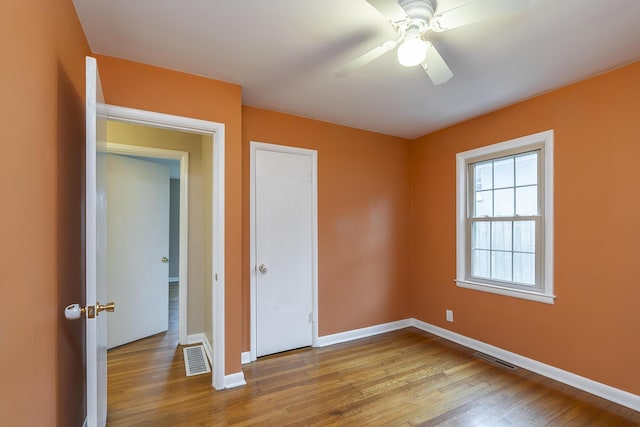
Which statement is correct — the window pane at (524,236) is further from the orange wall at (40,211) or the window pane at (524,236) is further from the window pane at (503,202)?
the orange wall at (40,211)

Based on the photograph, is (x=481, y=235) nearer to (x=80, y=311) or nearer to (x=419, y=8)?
(x=419, y=8)

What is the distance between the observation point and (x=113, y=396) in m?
2.31

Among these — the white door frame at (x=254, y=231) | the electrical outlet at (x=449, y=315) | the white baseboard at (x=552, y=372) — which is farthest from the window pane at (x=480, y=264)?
the white door frame at (x=254, y=231)

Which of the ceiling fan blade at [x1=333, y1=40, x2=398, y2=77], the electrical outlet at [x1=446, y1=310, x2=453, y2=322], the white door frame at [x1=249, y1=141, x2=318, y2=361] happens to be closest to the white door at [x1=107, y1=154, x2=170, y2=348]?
the white door frame at [x1=249, y1=141, x2=318, y2=361]

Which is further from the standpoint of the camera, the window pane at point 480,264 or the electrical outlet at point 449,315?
the electrical outlet at point 449,315

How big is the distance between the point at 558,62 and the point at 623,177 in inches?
38.9

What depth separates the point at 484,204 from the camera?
3.28 metres

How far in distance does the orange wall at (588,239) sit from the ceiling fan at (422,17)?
1.60 m

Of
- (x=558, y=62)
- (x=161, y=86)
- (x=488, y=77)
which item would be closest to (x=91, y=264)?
(x=161, y=86)

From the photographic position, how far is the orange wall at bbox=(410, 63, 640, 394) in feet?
7.20

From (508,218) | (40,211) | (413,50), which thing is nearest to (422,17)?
(413,50)

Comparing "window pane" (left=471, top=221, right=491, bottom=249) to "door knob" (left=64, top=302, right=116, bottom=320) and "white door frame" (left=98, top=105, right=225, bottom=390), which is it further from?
"door knob" (left=64, top=302, right=116, bottom=320)

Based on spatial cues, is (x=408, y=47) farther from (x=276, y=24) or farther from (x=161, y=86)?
(x=161, y=86)

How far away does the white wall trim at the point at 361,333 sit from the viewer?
3339mm
